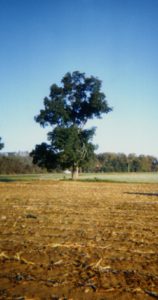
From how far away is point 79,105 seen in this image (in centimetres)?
4019

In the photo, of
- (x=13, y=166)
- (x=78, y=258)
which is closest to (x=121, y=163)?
(x=13, y=166)

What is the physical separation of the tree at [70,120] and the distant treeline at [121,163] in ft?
212

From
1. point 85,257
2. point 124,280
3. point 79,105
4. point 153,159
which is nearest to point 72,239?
point 85,257

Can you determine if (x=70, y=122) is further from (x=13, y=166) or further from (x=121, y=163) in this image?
(x=121, y=163)

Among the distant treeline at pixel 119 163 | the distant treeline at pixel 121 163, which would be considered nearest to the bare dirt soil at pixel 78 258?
the distant treeline at pixel 119 163

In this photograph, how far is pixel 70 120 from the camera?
130ft

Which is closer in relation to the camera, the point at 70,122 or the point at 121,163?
the point at 70,122

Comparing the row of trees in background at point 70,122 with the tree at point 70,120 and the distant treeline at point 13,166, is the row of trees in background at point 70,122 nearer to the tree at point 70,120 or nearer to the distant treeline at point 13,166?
the tree at point 70,120

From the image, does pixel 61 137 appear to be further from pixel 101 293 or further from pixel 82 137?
pixel 101 293

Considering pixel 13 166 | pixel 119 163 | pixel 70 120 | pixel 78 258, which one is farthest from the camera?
pixel 119 163

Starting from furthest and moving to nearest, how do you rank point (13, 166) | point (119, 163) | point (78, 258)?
point (119, 163) < point (13, 166) < point (78, 258)

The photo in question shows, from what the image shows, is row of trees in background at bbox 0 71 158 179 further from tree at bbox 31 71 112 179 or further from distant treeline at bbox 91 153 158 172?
distant treeline at bbox 91 153 158 172

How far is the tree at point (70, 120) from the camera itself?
35781 mm

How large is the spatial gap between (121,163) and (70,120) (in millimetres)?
70252
